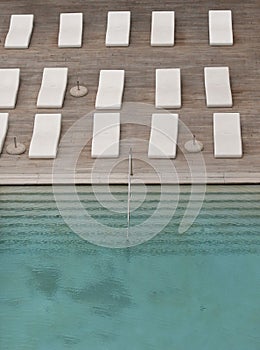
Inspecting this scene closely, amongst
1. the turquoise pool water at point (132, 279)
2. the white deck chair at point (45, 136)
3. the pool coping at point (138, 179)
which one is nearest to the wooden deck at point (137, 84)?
the pool coping at point (138, 179)

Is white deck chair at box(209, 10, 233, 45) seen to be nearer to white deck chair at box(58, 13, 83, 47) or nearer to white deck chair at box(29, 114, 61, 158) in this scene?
white deck chair at box(58, 13, 83, 47)

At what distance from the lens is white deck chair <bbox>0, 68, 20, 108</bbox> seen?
46.8ft

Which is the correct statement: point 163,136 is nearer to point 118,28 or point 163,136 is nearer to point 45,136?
point 45,136

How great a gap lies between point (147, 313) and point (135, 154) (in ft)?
10.2

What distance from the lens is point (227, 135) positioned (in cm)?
1345

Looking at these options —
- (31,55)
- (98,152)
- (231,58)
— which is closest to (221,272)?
(98,152)

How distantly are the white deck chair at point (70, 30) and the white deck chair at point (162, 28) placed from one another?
1367 mm

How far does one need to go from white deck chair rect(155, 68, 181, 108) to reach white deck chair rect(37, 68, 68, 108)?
1604 mm

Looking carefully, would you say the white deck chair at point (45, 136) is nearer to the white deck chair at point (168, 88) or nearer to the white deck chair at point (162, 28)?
the white deck chair at point (168, 88)

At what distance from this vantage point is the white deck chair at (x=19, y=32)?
1561 cm

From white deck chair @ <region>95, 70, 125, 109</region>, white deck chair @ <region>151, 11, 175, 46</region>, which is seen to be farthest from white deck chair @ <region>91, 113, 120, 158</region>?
white deck chair @ <region>151, 11, 175, 46</region>

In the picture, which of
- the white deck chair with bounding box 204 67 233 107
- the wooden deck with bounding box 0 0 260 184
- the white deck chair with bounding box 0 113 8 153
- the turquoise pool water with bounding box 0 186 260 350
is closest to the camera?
the turquoise pool water with bounding box 0 186 260 350

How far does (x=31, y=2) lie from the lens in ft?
55.3

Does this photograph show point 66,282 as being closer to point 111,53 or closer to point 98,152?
point 98,152
